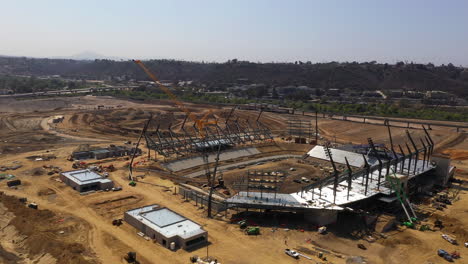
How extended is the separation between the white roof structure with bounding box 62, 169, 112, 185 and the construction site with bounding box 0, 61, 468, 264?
0.43 feet

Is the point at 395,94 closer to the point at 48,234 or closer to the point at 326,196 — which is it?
the point at 326,196

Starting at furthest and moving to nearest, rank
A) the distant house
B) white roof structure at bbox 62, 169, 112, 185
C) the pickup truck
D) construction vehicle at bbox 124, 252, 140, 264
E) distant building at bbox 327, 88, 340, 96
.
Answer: distant building at bbox 327, 88, 340, 96, the distant house, white roof structure at bbox 62, 169, 112, 185, the pickup truck, construction vehicle at bbox 124, 252, 140, 264

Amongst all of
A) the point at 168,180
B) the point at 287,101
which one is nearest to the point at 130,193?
the point at 168,180

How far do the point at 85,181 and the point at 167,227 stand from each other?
17904 mm

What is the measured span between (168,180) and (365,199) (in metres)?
25.6

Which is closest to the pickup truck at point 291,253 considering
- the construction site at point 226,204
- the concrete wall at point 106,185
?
the construction site at point 226,204

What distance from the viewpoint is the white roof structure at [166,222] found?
3275cm

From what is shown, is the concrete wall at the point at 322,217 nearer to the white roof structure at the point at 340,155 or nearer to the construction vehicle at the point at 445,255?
the construction vehicle at the point at 445,255

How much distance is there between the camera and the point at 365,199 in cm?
4138

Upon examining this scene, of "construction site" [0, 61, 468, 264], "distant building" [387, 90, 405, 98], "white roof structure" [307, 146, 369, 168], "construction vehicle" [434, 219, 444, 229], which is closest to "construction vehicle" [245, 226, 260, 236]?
"construction site" [0, 61, 468, 264]

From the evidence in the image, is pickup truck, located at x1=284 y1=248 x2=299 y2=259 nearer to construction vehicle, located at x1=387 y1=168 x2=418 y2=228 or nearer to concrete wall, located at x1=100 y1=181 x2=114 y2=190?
construction vehicle, located at x1=387 y1=168 x2=418 y2=228

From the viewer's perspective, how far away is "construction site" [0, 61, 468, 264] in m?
31.8

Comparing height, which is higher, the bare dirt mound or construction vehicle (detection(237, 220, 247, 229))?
construction vehicle (detection(237, 220, 247, 229))

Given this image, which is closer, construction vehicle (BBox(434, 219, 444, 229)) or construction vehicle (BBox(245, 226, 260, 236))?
construction vehicle (BBox(245, 226, 260, 236))
